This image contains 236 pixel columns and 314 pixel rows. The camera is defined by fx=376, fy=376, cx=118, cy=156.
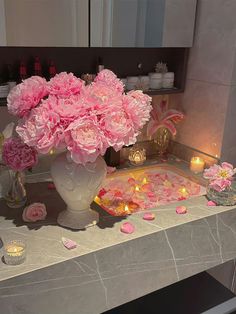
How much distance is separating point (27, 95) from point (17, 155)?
24cm

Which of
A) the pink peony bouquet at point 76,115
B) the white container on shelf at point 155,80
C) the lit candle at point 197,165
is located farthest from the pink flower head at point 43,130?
the lit candle at point 197,165

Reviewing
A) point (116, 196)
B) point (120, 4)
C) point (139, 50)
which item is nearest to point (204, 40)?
point (139, 50)

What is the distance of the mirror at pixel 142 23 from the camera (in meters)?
Answer: 1.41

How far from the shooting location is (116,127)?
40.6 inches

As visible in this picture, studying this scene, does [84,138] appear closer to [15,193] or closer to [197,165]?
[15,193]

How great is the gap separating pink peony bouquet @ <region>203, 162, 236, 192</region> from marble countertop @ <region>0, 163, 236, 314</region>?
78mm

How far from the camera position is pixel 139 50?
1688 mm

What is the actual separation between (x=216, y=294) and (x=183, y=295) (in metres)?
0.14

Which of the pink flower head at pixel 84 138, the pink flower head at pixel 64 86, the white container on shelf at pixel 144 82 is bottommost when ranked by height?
the pink flower head at pixel 84 138

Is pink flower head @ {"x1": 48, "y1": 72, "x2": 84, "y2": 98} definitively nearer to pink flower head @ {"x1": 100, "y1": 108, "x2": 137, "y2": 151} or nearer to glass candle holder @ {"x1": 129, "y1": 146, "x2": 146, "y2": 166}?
pink flower head @ {"x1": 100, "y1": 108, "x2": 137, "y2": 151}

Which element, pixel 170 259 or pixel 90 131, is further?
pixel 170 259

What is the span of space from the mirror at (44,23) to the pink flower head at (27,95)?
0.90 ft

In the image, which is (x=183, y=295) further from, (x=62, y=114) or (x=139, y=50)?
(x=139, y=50)

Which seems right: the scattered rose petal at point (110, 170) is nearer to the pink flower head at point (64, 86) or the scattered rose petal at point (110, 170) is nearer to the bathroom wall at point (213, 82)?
the bathroom wall at point (213, 82)
